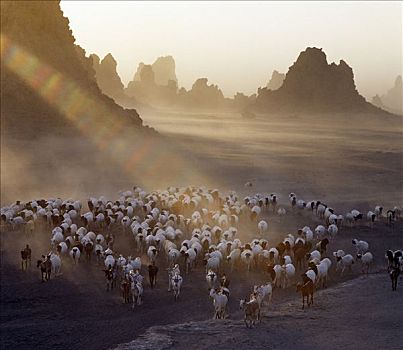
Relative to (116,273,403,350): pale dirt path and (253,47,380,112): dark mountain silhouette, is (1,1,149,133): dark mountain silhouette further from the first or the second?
(253,47,380,112): dark mountain silhouette

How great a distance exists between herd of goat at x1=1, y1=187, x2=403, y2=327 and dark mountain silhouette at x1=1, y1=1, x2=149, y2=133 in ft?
103

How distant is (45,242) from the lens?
24.8 meters

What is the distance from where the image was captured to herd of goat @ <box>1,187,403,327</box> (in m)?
18.4

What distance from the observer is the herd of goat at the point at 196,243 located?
18.4 metres

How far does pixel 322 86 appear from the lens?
510 ft

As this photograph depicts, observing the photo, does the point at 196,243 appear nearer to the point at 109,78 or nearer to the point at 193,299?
the point at 193,299

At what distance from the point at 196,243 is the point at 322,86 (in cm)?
14232

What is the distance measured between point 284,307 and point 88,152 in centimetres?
3926

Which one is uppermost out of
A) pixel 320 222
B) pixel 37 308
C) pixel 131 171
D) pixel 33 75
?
pixel 33 75

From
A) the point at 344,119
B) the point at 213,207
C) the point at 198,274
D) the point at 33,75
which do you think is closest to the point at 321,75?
the point at 344,119

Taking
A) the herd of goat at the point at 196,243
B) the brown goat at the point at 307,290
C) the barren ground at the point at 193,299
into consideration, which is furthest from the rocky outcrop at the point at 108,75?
the brown goat at the point at 307,290

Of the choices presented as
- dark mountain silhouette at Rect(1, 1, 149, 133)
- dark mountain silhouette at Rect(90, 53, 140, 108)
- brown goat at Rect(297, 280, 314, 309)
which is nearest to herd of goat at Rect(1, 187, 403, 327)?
brown goat at Rect(297, 280, 314, 309)

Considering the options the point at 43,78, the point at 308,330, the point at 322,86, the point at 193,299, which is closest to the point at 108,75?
the point at 322,86

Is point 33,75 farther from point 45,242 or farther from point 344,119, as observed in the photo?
point 344,119
